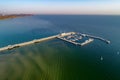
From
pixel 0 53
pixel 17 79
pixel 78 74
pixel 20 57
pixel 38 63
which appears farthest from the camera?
pixel 0 53

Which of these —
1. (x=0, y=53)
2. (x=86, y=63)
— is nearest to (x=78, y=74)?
(x=86, y=63)

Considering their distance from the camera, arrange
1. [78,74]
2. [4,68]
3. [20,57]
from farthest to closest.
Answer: [20,57]
[4,68]
[78,74]

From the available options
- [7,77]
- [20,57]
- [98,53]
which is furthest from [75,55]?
[7,77]

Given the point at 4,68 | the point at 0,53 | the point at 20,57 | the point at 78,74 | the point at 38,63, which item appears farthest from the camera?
the point at 0,53

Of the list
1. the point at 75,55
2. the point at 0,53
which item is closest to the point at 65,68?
the point at 75,55

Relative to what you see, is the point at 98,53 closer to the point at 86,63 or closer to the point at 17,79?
the point at 86,63

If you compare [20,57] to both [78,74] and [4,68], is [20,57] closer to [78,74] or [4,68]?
[4,68]

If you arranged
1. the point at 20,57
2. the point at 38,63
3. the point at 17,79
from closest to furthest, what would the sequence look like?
the point at 17,79
the point at 38,63
the point at 20,57

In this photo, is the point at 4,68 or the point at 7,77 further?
the point at 4,68

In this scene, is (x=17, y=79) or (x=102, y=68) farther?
(x=102, y=68)
